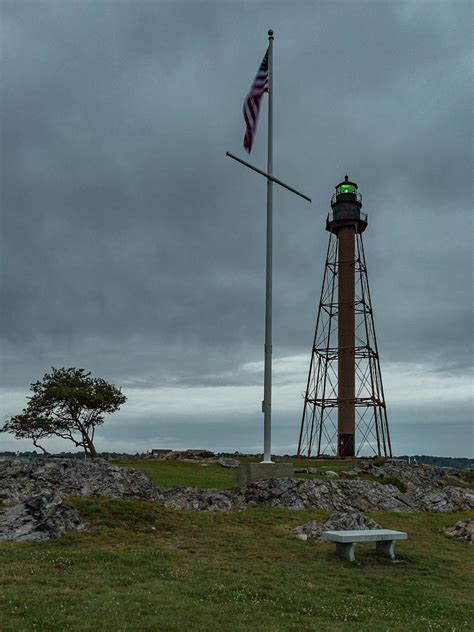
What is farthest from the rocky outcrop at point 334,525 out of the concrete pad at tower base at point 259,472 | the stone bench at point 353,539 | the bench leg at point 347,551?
the concrete pad at tower base at point 259,472

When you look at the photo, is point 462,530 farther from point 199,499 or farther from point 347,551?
point 199,499

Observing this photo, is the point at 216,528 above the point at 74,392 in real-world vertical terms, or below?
below

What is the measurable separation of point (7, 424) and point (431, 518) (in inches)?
1271

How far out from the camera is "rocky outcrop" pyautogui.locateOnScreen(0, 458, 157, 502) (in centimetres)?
2025

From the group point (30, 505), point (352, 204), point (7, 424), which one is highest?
point (352, 204)

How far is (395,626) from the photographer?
29.9 ft

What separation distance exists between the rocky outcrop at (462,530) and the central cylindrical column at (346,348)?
29723mm

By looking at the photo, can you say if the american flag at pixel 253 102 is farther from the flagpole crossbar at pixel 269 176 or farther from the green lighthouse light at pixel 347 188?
the green lighthouse light at pixel 347 188

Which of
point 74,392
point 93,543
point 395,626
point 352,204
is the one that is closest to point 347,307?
point 352,204

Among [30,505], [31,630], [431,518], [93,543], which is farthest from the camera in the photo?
[431,518]

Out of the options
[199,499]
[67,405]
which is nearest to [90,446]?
[67,405]

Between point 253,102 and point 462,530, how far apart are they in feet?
58.0

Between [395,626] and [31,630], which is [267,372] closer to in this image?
[395,626]

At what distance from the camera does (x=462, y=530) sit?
62.5 ft
